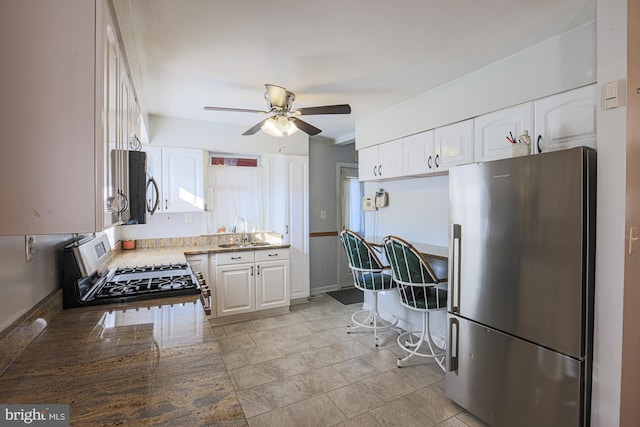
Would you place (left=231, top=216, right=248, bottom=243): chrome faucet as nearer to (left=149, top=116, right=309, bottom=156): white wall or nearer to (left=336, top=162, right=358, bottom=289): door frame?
(left=149, top=116, right=309, bottom=156): white wall

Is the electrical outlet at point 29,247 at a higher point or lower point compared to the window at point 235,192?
lower

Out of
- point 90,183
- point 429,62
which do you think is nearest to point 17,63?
point 90,183

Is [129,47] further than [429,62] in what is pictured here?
No

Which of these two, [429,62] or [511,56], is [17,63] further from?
[511,56]

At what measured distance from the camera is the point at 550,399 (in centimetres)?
162

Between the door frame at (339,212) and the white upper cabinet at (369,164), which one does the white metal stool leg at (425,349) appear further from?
the door frame at (339,212)

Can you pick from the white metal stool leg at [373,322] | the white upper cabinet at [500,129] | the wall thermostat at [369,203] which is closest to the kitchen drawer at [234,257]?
the white metal stool leg at [373,322]

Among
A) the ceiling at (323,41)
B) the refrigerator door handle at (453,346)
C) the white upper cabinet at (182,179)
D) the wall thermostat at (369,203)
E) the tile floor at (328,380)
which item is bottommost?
the tile floor at (328,380)

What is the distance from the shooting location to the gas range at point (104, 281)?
5.16 feet

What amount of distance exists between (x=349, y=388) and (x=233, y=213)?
2.65 m

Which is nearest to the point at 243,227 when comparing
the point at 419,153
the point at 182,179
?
the point at 182,179

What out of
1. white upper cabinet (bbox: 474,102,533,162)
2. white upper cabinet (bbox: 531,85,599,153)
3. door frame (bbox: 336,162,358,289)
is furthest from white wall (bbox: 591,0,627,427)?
door frame (bbox: 336,162,358,289)

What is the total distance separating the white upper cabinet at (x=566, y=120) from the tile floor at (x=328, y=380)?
1.90 metres

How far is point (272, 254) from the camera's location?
389 cm
